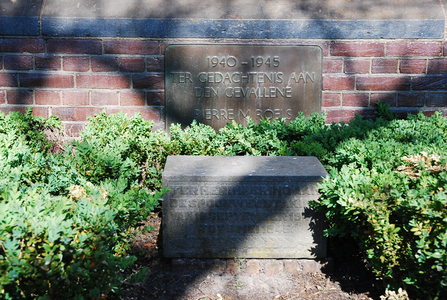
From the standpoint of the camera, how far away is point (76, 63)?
417 cm

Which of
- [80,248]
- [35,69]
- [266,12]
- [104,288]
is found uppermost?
[266,12]

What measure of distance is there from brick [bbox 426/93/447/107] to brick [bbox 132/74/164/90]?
2861mm

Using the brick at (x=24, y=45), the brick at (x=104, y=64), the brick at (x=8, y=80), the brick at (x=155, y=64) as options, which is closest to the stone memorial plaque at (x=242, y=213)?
the brick at (x=155, y=64)

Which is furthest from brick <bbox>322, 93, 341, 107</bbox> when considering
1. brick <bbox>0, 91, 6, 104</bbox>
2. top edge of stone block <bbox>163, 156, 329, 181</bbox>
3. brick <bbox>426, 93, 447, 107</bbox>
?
brick <bbox>0, 91, 6, 104</bbox>

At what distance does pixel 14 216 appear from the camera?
1.66 m

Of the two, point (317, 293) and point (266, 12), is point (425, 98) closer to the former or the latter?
point (266, 12)

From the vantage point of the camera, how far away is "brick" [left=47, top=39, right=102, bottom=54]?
412 cm

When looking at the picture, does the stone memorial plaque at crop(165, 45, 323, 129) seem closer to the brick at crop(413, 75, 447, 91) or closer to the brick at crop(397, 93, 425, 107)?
the brick at crop(397, 93, 425, 107)

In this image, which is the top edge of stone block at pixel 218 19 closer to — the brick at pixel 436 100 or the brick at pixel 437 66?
the brick at pixel 437 66

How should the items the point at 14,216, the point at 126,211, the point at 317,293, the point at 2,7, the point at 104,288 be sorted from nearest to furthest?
the point at 14,216
the point at 104,288
the point at 126,211
the point at 317,293
the point at 2,7

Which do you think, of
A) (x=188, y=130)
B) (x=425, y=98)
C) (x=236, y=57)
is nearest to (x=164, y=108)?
(x=188, y=130)

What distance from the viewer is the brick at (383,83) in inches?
169

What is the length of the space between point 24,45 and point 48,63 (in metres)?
0.29

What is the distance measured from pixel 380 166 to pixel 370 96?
1.94 m
